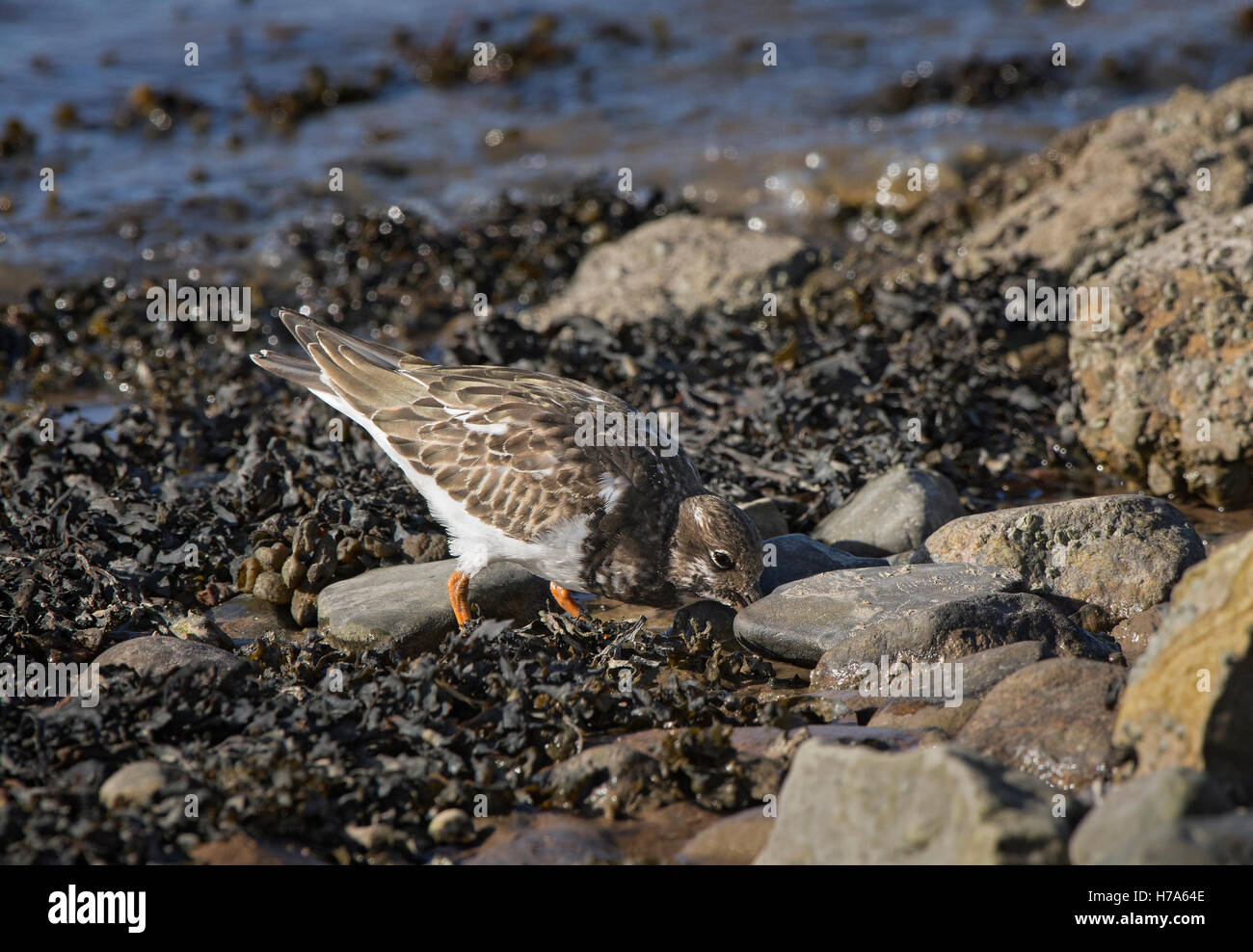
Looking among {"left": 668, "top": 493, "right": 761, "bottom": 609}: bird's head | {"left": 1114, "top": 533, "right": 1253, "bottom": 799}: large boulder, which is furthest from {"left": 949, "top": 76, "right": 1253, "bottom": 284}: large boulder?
{"left": 1114, "top": 533, "right": 1253, "bottom": 799}: large boulder

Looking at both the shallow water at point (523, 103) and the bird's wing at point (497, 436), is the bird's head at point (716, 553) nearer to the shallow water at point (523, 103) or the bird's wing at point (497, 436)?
the bird's wing at point (497, 436)

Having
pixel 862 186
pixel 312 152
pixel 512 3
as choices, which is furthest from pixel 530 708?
pixel 512 3

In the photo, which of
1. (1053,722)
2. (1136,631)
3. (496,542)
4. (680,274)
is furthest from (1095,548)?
(680,274)

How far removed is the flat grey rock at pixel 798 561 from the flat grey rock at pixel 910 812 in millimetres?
2205

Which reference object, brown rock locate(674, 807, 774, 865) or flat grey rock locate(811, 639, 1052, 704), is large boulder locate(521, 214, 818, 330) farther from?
brown rock locate(674, 807, 774, 865)

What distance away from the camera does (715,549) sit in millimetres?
5348

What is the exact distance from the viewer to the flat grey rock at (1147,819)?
2.94m

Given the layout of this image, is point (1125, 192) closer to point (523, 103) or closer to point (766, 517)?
point (766, 517)

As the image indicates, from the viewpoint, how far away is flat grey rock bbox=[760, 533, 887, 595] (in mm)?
5738

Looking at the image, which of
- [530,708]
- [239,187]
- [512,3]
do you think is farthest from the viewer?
[512,3]

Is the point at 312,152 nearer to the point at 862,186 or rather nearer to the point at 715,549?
the point at 862,186

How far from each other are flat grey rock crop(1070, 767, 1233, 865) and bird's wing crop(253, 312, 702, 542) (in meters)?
2.81

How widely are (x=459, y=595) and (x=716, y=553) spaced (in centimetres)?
127
